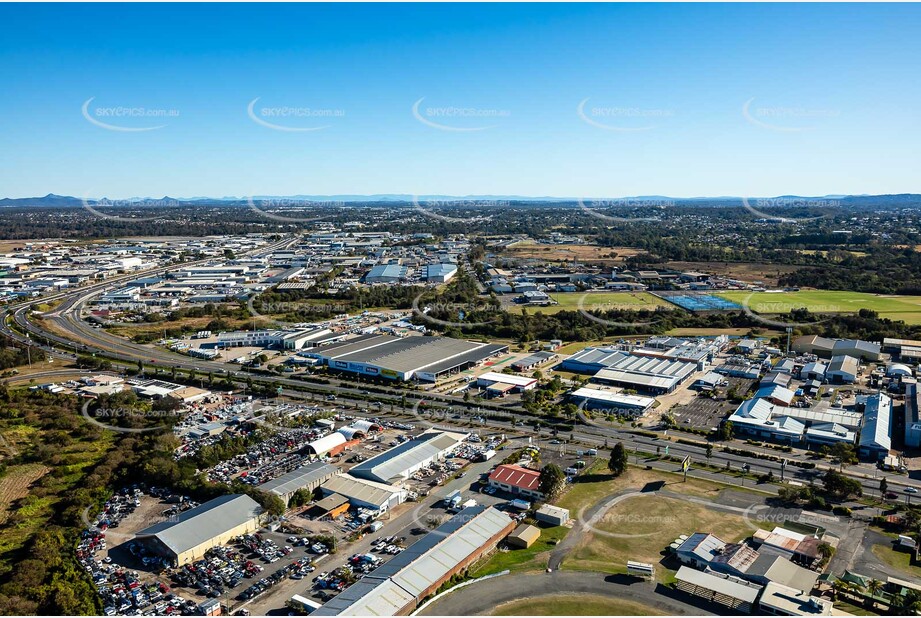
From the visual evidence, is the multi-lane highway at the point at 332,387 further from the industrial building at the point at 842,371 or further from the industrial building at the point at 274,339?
the industrial building at the point at 842,371

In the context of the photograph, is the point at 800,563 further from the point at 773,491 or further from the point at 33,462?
the point at 33,462

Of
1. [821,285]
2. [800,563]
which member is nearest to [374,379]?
[800,563]

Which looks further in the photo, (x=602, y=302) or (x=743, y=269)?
(x=743, y=269)

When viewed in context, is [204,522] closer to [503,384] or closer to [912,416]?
[503,384]

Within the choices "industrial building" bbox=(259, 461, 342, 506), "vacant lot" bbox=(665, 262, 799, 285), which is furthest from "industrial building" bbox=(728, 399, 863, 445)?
"vacant lot" bbox=(665, 262, 799, 285)

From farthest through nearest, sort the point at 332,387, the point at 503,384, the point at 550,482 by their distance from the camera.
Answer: the point at 332,387 < the point at 503,384 < the point at 550,482

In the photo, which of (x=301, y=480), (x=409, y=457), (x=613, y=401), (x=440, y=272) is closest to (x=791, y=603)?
(x=409, y=457)

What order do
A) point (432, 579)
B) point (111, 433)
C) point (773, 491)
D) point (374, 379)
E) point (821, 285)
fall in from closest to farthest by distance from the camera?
point (432, 579) < point (773, 491) < point (111, 433) < point (374, 379) < point (821, 285)
